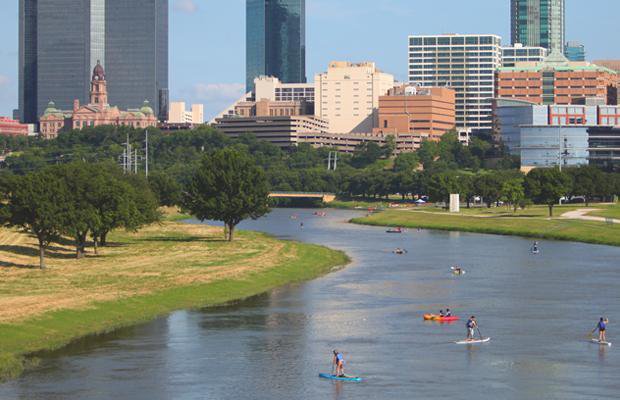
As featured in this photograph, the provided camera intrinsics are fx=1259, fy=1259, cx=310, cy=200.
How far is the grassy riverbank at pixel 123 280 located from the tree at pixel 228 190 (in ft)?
15.5

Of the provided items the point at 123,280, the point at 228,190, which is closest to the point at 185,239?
the point at 228,190

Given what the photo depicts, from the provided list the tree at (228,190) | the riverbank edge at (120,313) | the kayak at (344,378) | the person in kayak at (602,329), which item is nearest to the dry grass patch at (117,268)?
the riverbank edge at (120,313)

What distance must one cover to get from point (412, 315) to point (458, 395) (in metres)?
33.4

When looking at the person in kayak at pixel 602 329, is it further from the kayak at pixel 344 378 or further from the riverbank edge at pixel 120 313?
the riverbank edge at pixel 120 313

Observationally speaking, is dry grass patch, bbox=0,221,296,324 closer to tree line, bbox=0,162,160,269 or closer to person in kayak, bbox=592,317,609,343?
tree line, bbox=0,162,160,269

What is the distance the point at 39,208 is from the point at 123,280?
15.5 metres

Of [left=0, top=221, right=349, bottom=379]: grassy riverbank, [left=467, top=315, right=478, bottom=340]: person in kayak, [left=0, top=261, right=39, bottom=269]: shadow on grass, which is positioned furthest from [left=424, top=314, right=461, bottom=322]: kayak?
[left=0, top=261, right=39, bottom=269]: shadow on grass

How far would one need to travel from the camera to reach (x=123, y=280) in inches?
4938

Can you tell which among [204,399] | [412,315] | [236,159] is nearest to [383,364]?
[204,399]

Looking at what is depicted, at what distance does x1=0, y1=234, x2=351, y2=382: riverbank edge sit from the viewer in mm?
89250

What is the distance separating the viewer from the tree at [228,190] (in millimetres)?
182875

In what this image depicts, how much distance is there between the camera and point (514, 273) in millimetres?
146750

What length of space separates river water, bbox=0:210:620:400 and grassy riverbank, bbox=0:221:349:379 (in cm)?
305

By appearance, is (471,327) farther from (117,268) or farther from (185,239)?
(185,239)
